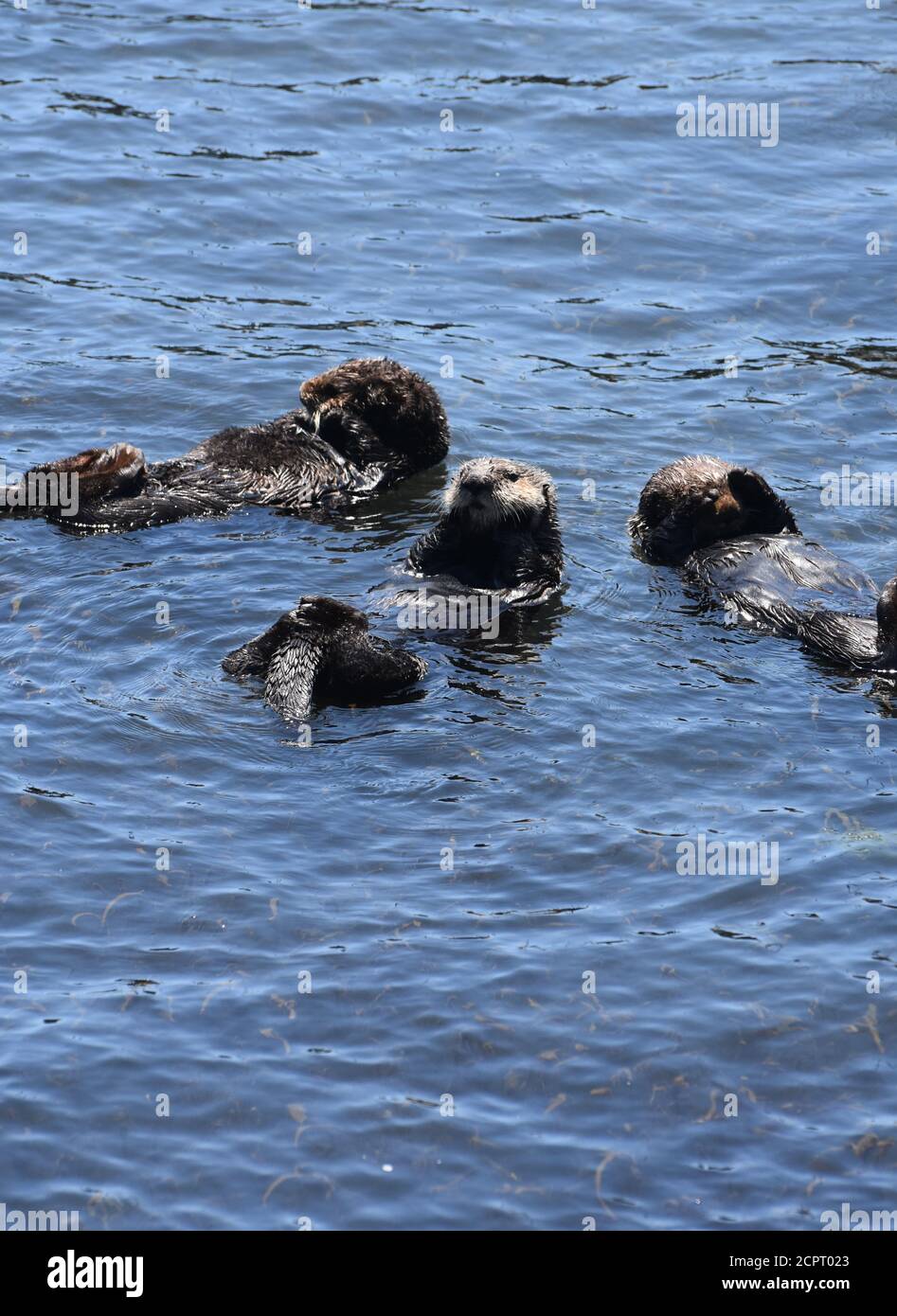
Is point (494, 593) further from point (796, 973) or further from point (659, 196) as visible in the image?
point (659, 196)

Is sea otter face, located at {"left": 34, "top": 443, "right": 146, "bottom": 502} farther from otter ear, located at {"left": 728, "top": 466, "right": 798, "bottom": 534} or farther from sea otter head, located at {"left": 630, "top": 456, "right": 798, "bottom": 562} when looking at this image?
otter ear, located at {"left": 728, "top": 466, "right": 798, "bottom": 534}

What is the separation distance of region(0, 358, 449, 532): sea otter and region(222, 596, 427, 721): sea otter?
212cm

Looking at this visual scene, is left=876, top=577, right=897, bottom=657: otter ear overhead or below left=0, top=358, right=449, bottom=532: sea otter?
below

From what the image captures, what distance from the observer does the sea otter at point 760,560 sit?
748 cm

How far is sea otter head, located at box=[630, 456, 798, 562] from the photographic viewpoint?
8.56m

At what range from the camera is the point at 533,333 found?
11.6m

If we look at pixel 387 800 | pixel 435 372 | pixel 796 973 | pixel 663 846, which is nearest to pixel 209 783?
pixel 387 800

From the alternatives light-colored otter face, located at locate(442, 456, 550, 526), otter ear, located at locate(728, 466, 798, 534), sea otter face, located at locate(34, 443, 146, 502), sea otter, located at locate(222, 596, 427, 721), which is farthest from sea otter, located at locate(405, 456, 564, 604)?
sea otter face, located at locate(34, 443, 146, 502)

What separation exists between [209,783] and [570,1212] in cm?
246

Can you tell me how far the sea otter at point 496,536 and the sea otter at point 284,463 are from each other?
136cm

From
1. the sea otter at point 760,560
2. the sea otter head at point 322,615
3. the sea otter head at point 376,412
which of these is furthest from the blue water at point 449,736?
the sea otter head at point 322,615

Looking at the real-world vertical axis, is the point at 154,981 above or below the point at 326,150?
below

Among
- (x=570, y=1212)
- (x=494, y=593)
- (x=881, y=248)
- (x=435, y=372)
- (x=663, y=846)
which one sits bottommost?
(x=570, y=1212)

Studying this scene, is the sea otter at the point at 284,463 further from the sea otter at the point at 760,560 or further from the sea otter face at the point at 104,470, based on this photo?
the sea otter at the point at 760,560
